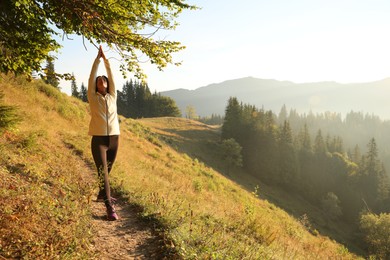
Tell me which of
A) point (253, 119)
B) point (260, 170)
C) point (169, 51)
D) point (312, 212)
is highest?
point (169, 51)

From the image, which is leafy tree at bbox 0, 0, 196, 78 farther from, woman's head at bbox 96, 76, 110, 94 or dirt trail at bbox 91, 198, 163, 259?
dirt trail at bbox 91, 198, 163, 259

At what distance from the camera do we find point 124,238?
198 inches

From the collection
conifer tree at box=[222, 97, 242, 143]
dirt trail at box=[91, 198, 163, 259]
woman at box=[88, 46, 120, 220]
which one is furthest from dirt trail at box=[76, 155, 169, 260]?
conifer tree at box=[222, 97, 242, 143]

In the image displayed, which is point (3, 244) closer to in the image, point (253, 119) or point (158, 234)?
point (158, 234)

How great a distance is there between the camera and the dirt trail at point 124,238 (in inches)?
176

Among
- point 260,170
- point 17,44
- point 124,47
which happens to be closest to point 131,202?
point 124,47

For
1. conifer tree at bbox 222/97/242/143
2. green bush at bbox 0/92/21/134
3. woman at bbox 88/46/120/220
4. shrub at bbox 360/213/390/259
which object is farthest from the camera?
conifer tree at bbox 222/97/242/143

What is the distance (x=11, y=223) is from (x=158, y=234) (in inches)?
94.8

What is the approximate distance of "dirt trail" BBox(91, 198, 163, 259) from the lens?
4473mm

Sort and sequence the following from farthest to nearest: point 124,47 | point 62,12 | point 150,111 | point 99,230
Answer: point 150,111, point 124,47, point 62,12, point 99,230

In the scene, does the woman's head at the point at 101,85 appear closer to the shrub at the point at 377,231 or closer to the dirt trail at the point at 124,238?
the dirt trail at the point at 124,238

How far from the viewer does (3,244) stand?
3.60 meters

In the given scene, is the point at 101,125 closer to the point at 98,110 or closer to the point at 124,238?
the point at 98,110

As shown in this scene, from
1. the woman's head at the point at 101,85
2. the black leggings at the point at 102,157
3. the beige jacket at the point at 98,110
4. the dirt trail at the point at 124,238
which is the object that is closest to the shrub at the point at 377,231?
the dirt trail at the point at 124,238
